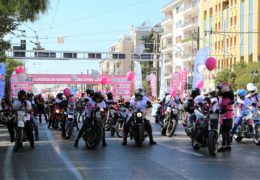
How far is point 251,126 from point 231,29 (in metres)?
50.8

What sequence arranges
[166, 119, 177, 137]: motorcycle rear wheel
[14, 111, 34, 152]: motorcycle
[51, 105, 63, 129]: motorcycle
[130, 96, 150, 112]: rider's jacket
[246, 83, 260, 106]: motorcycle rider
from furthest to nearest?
[51, 105, 63, 129]: motorcycle → [166, 119, 177, 137]: motorcycle rear wheel → [246, 83, 260, 106]: motorcycle rider → [130, 96, 150, 112]: rider's jacket → [14, 111, 34, 152]: motorcycle

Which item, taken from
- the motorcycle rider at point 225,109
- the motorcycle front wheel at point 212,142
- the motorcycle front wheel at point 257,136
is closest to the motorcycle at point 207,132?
the motorcycle front wheel at point 212,142

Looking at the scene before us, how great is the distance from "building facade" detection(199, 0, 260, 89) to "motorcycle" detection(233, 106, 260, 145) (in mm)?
36022

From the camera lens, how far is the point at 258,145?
641 inches

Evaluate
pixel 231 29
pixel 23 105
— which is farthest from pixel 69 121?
pixel 231 29

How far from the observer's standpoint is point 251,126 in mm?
16906

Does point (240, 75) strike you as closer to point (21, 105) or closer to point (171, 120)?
point (171, 120)

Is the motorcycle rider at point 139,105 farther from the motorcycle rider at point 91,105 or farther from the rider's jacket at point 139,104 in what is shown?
the motorcycle rider at point 91,105

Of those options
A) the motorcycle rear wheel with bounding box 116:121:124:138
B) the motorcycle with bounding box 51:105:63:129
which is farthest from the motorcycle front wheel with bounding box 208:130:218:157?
the motorcycle with bounding box 51:105:63:129

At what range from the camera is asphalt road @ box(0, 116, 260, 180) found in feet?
33.5

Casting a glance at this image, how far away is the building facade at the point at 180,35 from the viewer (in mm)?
85562

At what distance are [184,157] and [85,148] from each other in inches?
143

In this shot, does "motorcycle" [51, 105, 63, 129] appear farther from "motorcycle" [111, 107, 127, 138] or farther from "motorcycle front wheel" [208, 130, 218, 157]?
"motorcycle front wheel" [208, 130, 218, 157]

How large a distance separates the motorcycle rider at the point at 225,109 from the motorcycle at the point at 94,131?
137 inches
